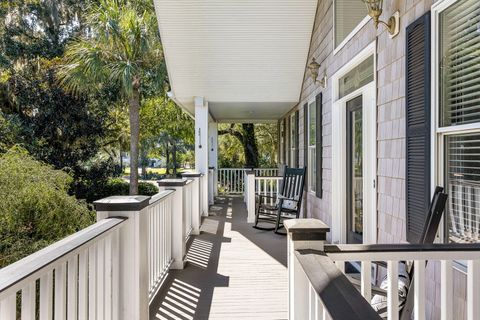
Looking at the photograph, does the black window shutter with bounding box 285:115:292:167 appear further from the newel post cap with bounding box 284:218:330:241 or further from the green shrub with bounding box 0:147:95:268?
the newel post cap with bounding box 284:218:330:241

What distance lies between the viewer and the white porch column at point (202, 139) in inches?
287

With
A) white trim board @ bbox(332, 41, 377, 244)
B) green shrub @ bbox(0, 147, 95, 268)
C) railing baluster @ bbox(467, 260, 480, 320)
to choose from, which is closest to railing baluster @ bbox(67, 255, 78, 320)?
railing baluster @ bbox(467, 260, 480, 320)

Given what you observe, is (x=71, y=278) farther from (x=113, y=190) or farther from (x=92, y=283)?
(x=113, y=190)

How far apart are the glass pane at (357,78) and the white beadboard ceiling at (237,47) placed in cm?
164

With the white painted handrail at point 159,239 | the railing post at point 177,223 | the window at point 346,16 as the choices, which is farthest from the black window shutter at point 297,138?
the white painted handrail at point 159,239

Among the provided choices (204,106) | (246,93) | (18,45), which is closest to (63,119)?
(18,45)

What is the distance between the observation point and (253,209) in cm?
688

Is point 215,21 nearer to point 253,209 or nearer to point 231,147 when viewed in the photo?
point 253,209

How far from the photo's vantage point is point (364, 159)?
3.95m

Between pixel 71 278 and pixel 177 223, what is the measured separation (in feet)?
8.43

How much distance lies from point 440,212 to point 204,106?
19.3 ft

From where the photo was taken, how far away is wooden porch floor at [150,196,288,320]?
2.98m

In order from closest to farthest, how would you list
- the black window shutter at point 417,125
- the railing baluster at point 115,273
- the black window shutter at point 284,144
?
the railing baluster at point 115,273, the black window shutter at point 417,125, the black window shutter at point 284,144

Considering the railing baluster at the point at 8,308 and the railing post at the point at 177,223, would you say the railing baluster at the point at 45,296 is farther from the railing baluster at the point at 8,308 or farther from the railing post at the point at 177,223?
the railing post at the point at 177,223
